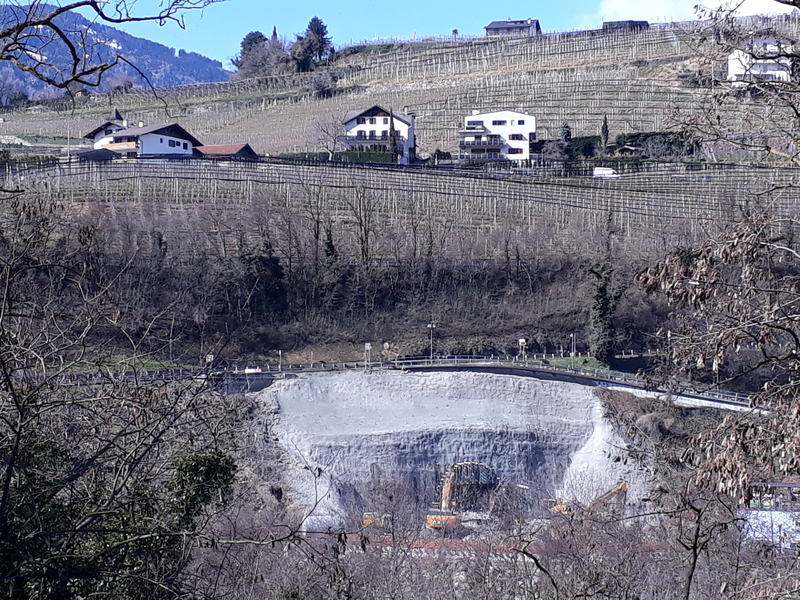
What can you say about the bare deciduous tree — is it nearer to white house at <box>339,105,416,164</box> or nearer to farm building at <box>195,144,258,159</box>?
farm building at <box>195,144,258,159</box>

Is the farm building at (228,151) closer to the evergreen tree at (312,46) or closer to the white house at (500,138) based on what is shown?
the white house at (500,138)

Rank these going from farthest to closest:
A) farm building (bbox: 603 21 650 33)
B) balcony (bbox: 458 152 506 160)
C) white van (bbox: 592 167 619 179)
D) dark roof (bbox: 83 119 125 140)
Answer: farm building (bbox: 603 21 650 33) < balcony (bbox: 458 152 506 160) < dark roof (bbox: 83 119 125 140) < white van (bbox: 592 167 619 179)

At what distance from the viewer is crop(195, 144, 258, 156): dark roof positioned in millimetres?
42256

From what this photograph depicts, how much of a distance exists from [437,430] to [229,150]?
24840mm

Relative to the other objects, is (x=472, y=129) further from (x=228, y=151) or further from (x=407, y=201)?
(x=228, y=151)

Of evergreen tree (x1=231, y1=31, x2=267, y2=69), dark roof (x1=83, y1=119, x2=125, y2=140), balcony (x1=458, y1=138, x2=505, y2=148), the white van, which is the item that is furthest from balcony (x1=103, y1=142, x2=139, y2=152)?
evergreen tree (x1=231, y1=31, x2=267, y2=69)

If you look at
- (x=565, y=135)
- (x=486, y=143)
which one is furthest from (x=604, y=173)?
(x=486, y=143)

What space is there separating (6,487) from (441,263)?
31411mm

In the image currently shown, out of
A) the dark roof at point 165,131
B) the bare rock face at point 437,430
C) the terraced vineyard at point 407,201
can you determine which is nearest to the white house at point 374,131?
Answer: the terraced vineyard at point 407,201

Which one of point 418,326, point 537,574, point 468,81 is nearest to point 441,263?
point 418,326

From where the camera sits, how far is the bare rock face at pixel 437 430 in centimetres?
2208

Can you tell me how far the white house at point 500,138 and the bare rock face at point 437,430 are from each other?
25.8 metres

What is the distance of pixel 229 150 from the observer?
44000 millimetres

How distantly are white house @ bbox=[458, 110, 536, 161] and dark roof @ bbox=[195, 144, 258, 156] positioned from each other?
1311 centimetres
